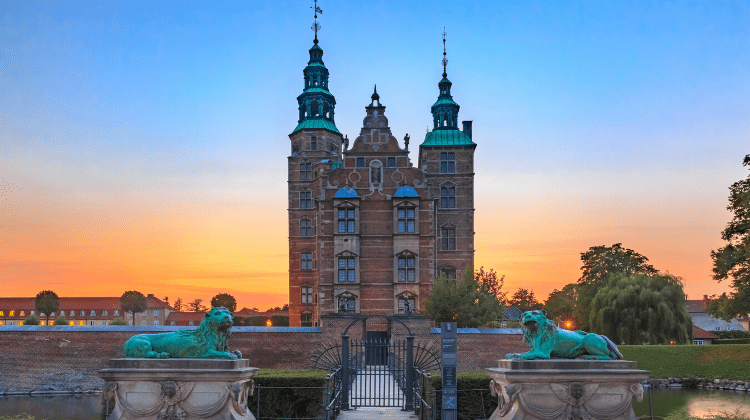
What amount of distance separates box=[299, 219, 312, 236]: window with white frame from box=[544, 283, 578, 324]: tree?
1074 inches

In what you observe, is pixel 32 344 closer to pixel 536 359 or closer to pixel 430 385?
pixel 430 385

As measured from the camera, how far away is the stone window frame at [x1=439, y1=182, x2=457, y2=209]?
42281 millimetres

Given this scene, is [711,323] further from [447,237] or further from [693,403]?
[693,403]

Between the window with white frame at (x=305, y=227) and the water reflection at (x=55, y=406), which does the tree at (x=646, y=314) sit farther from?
the water reflection at (x=55, y=406)

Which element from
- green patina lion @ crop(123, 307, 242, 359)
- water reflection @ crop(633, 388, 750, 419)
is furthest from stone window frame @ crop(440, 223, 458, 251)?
green patina lion @ crop(123, 307, 242, 359)

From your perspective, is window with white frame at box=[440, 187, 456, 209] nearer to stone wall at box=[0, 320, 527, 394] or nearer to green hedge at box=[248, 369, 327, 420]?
stone wall at box=[0, 320, 527, 394]

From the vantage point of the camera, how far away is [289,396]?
53.1ft

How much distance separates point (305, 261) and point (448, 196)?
10027 millimetres

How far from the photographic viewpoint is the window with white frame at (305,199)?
4475 cm

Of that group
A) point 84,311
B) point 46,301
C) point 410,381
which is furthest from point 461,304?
point 84,311

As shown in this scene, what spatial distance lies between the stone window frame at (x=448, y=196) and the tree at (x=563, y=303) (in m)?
23.5

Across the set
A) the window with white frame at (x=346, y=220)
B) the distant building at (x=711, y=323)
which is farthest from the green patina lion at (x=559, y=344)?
the distant building at (x=711, y=323)

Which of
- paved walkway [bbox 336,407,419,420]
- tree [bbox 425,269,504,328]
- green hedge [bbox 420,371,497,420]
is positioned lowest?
paved walkway [bbox 336,407,419,420]

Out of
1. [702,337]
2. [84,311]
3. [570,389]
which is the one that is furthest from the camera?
[84,311]
